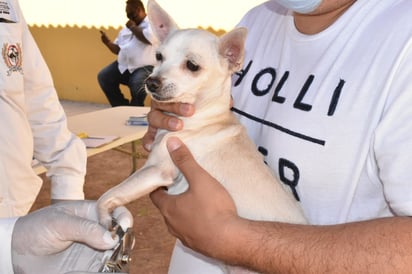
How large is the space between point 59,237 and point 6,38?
3.05 ft

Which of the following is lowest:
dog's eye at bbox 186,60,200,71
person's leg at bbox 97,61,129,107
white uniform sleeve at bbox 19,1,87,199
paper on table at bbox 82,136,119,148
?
person's leg at bbox 97,61,129,107

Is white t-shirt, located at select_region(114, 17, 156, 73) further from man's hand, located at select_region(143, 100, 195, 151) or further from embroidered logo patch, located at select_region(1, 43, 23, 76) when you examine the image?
man's hand, located at select_region(143, 100, 195, 151)

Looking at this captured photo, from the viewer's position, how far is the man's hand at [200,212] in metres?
1.16

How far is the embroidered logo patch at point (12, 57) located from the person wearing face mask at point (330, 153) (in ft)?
2.67

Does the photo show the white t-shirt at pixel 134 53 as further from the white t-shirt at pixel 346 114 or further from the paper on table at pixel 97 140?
the white t-shirt at pixel 346 114

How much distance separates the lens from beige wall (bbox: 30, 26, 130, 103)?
32.7 ft

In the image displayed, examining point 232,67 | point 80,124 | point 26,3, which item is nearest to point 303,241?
point 232,67

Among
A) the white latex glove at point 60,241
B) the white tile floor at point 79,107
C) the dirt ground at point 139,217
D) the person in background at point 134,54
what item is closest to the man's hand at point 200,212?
the white latex glove at point 60,241

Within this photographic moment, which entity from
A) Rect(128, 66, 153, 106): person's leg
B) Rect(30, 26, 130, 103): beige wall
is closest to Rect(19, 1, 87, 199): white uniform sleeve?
Rect(128, 66, 153, 106): person's leg

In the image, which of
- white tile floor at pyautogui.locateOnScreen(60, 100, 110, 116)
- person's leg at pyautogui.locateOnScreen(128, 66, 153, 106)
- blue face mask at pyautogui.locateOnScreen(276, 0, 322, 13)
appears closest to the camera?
blue face mask at pyautogui.locateOnScreen(276, 0, 322, 13)

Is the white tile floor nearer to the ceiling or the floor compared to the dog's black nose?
nearer to the floor

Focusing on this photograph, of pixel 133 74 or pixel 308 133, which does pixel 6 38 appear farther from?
pixel 133 74

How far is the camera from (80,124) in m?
4.29

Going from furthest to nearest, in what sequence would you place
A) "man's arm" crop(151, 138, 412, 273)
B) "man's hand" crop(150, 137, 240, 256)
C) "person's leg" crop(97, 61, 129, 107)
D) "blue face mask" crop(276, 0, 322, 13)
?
"person's leg" crop(97, 61, 129, 107) < "blue face mask" crop(276, 0, 322, 13) < "man's hand" crop(150, 137, 240, 256) < "man's arm" crop(151, 138, 412, 273)
